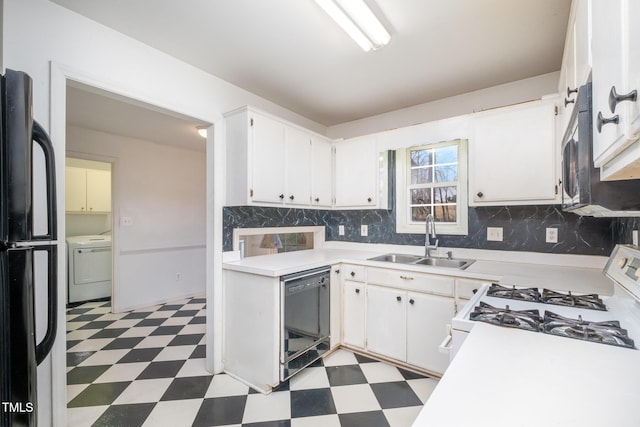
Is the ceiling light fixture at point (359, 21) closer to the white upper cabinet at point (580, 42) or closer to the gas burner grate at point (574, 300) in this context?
the white upper cabinet at point (580, 42)

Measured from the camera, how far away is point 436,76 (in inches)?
90.0

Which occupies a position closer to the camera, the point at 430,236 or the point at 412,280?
the point at 412,280

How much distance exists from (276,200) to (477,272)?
160 cm

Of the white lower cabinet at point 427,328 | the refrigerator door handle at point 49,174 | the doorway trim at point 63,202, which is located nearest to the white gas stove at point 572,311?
the white lower cabinet at point 427,328

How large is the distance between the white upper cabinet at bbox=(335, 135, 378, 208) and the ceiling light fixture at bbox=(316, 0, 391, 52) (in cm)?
116

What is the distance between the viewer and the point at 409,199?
2881mm

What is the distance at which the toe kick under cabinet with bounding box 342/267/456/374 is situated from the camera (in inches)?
81.5

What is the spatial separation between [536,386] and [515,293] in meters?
0.84

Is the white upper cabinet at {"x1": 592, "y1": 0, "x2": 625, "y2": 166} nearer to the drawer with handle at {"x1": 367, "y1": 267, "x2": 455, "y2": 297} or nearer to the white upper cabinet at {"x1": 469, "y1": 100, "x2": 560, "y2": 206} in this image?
the white upper cabinet at {"x1": 469, "y1": 100, "x2": 560, "y2": 206}

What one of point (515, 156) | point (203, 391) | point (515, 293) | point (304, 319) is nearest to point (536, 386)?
point (515, 293)

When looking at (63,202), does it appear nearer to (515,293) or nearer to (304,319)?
(304,319)

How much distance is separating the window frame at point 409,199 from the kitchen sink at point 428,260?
0.82ft

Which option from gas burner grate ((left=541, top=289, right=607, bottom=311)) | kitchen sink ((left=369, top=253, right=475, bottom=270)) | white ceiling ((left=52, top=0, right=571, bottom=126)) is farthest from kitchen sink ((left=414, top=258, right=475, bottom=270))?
white ceiling ((left=52, top=0, right=571, bottom=126))

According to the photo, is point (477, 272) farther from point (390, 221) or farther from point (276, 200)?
point (276, 200)
